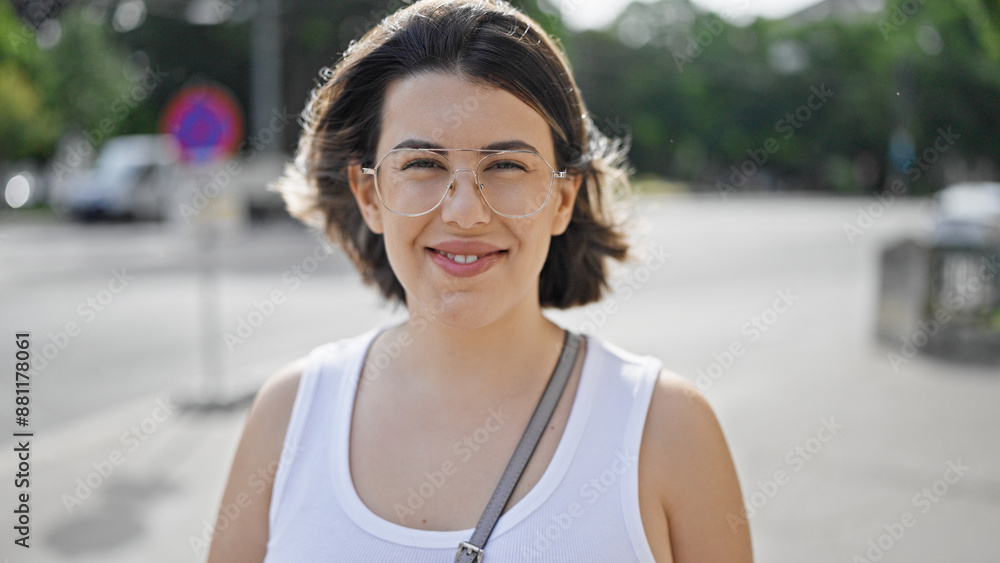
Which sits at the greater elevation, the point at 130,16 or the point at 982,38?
the point at 130,16

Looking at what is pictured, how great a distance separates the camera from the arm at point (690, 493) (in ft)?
→ 5.30

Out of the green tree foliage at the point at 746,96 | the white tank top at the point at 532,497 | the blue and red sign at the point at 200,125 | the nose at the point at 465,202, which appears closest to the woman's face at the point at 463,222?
the nose at the point at 465,202

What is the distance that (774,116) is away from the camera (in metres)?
61.2

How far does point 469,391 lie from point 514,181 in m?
0.47

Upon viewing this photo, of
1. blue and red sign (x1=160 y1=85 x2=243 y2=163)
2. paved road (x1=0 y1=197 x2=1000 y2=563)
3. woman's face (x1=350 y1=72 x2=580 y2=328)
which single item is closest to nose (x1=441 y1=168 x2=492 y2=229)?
woman's face (x1=350 y1=72 x2=580 y2=328)

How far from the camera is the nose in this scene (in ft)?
5.38

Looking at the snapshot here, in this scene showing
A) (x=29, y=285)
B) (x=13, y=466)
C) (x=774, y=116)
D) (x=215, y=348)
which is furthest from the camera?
(x=774, y=116)

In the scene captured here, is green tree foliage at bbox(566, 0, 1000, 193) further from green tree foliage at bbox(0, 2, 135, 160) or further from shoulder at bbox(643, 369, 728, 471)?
shoulder at bbox(643, 369, 728, 471)

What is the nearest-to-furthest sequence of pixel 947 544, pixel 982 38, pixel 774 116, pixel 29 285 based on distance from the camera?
1. pixel 947 544
2. pixel 982 38
3. pixel 29 285
4. pixel 774 116

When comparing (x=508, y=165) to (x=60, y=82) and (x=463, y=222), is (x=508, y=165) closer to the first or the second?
(x=463, y=222)

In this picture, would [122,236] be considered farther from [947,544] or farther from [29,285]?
[947,544]

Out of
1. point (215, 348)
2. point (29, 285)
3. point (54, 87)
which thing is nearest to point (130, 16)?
point (54, 87)

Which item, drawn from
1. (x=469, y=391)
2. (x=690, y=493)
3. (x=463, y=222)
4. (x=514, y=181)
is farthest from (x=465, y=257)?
(x=690, y=493)

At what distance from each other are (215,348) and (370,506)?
22.3 feet
